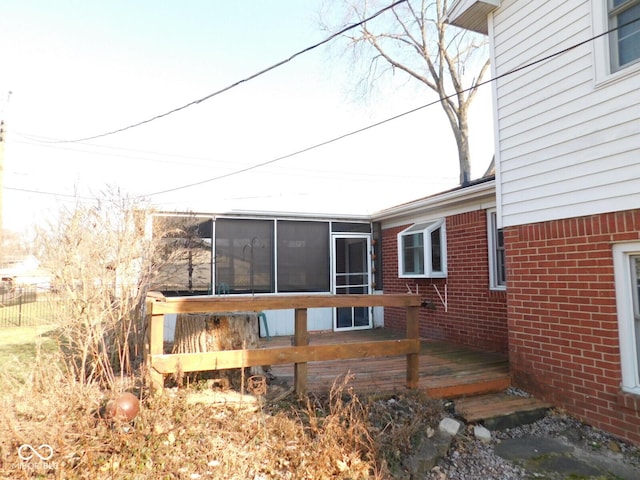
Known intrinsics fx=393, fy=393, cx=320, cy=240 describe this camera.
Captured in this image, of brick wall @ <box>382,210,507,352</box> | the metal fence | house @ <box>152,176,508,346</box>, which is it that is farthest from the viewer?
the metal fence

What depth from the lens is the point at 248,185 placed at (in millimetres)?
25156

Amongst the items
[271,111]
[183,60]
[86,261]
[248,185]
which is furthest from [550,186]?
[248,185]

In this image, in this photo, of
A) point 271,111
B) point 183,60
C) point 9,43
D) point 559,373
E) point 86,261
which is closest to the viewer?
point 559,373

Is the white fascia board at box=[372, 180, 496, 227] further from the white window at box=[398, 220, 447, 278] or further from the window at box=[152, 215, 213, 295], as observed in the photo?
the window at box=[152, 215, 213, 295]

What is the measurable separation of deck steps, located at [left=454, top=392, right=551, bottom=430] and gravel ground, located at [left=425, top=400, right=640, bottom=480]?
76 mm

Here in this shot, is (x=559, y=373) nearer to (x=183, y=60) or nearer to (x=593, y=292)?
(x=593, y=292)

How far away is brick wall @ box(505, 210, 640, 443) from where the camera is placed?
3.72 metres

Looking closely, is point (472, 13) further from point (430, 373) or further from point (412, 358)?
point (430, 373)

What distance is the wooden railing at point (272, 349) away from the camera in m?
3.51

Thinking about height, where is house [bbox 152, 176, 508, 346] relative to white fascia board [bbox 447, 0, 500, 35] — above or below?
below

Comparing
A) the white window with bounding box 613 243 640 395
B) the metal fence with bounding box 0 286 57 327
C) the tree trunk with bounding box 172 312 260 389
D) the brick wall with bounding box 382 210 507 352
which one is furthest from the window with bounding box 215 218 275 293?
the white window with bounding box 613 243 640 395

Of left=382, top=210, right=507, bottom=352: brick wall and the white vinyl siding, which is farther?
left=382, top=210, right=507, bottom=352: brick wall

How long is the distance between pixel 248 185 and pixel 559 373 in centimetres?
2266

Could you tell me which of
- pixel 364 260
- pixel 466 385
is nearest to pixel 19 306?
pixel 364 260
